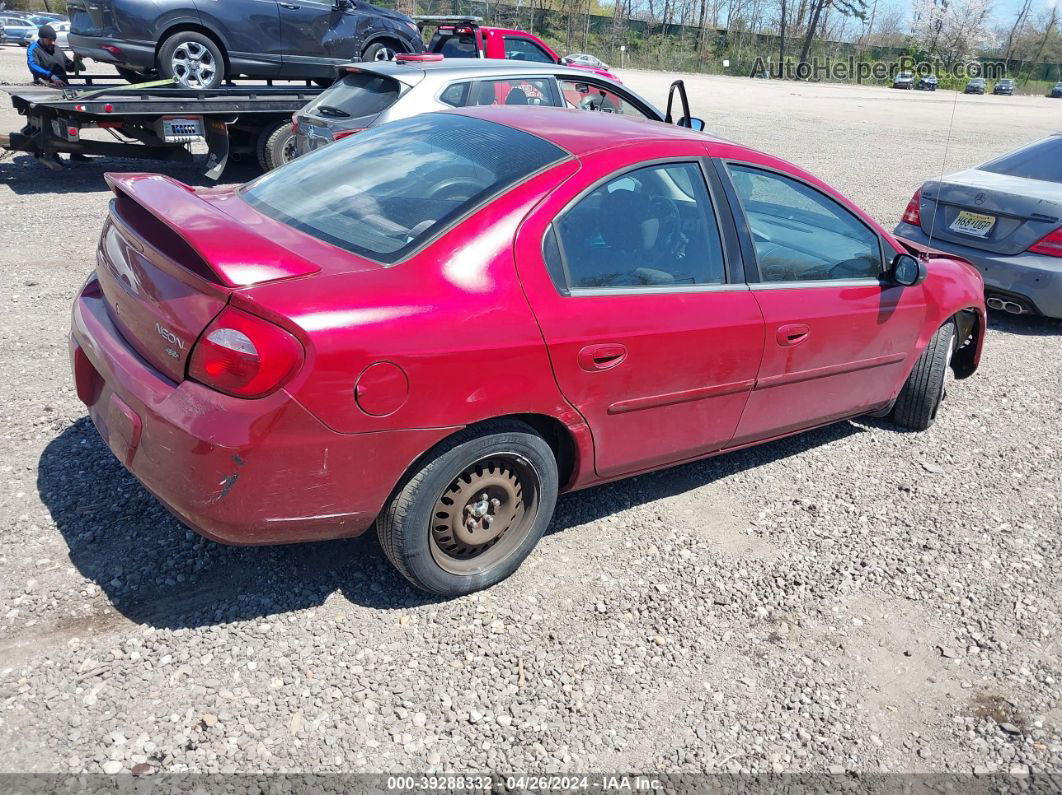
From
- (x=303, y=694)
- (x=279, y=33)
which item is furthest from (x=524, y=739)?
(x=279, y=33)

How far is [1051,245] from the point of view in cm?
652

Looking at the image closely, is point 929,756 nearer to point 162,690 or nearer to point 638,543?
point 638,543

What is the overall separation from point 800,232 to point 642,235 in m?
1.04

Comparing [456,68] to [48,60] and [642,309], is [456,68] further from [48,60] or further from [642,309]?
[48,60]

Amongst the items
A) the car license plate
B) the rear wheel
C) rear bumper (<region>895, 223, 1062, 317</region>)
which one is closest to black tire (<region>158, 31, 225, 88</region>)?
the rear wheel

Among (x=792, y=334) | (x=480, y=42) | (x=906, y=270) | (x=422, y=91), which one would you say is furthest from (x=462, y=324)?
(x=480, y=42)

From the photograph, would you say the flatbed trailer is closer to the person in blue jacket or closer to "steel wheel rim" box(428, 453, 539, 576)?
the person in blue jacket

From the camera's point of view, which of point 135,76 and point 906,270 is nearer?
point 906,270

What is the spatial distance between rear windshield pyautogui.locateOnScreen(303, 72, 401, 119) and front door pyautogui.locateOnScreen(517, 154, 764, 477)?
4.70 metres

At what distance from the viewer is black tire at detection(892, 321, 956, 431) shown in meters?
4.71

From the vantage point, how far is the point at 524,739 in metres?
2.58

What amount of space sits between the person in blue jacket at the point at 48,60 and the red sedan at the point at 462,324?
1010 centimetres

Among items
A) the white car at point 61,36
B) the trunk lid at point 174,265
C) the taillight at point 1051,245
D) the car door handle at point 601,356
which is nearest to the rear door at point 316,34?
the white car at point 61,36

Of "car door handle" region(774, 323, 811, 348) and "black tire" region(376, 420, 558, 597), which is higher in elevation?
"car door handle" region(774, 323, 811, 348)
